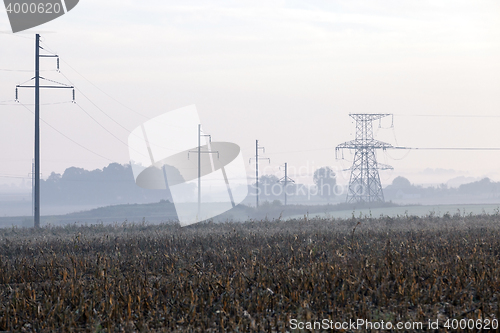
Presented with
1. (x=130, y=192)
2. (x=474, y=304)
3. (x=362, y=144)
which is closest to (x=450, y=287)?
(x=474, y=304)

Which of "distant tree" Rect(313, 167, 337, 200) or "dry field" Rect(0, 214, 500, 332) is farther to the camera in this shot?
"distant tree" Rect(313, 167, 337, 200)

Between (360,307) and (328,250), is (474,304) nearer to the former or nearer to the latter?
(360,307)

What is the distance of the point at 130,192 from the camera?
16612 centimetres

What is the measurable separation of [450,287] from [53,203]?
164617 mm

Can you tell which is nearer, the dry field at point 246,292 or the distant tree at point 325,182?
the dry field at point 246,292

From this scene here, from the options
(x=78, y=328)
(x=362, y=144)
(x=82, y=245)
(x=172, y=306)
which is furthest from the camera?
(x=362, y=144)

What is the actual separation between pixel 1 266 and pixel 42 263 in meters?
0.78

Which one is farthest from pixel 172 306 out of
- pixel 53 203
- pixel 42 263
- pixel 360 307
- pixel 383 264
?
pixel 53 203

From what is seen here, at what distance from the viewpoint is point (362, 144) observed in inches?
2270

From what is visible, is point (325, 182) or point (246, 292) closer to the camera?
point (246, 292)

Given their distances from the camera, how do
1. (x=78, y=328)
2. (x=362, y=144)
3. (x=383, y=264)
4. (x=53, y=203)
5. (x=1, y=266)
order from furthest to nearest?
(x=53, y=203), (x=362, y=144), (x=1, y=266), (x=383, y=264), (x=78, y=328)

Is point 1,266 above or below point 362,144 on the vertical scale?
below

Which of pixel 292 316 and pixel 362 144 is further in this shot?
pixel 362 144

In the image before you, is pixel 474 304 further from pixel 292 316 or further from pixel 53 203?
pixel 53 203
